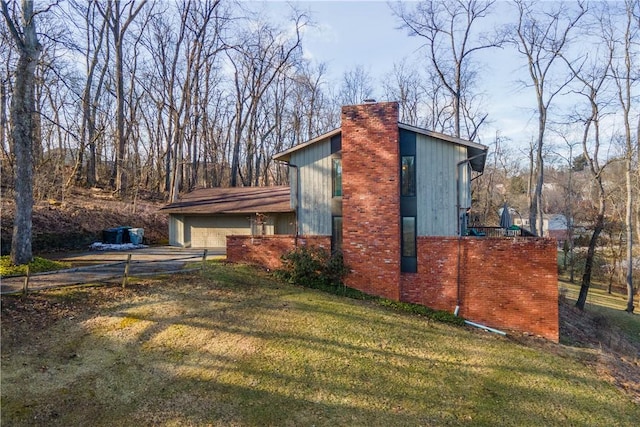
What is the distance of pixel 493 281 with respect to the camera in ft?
36.9

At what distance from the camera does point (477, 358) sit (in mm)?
8312

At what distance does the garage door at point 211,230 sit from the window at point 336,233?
7.00m

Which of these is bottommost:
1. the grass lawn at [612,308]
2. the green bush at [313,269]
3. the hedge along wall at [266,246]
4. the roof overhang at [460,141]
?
the grass lawn at [612,308]

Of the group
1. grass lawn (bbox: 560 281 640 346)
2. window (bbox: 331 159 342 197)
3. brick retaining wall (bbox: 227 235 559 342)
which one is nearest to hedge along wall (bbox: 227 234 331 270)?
window (bbox: 331 159 342 197)

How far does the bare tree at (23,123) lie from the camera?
32.0ft

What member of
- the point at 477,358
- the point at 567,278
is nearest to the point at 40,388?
the point at 477,358

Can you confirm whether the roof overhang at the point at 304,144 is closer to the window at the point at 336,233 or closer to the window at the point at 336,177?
the window at the point at 336,177

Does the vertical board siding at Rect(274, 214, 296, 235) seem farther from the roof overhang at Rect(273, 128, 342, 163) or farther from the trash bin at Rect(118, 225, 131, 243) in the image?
the trash bin at Rect(118, 225, 131, 243)

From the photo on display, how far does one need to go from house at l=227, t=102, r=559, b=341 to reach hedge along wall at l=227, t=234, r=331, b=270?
0.04m

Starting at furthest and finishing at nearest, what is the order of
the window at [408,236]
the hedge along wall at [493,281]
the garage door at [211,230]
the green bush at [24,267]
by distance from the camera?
the garage door at [211,230]
the window at [408,236]
the hedge along wall at [493,281]
the green bush at [24,267]

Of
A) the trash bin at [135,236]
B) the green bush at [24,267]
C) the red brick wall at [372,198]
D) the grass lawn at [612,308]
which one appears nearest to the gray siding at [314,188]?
the red brick wall at [372,198]

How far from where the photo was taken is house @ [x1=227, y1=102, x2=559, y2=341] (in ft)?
36.9

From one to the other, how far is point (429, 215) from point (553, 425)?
691cm

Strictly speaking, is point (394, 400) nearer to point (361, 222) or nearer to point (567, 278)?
point (361, 222)
